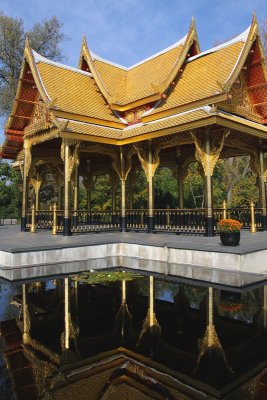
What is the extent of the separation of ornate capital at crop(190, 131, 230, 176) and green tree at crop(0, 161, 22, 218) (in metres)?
16.7

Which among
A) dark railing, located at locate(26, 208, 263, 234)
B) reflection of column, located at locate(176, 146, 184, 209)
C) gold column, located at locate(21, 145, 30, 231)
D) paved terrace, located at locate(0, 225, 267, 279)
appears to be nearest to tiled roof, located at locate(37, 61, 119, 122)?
gold column, located at locate(21, 145, 30, 231)

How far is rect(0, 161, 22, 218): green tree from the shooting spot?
2369cm

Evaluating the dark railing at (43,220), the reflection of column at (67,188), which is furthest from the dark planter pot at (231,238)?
the dark railing at (43,220)

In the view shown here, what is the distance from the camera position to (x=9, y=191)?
81.5 feet

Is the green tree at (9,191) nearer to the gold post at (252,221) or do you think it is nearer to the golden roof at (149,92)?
the golden roof at (149,92)

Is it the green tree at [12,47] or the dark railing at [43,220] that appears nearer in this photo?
the dark railing at [43,220]

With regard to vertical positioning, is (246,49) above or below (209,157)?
above

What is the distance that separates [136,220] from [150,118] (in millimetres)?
3900

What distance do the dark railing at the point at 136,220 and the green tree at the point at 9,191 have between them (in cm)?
1354

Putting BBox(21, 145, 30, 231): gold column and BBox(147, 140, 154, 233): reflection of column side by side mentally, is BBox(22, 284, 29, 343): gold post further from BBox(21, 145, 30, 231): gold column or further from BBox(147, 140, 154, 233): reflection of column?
BBox(21, 145, 30, 231): gold column

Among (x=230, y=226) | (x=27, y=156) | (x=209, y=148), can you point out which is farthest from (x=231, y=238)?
(x=27, y=156)

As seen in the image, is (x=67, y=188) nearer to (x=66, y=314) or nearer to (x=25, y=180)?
(x=25, y=180)

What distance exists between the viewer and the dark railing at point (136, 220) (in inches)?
492

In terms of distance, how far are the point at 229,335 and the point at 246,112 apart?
9.47m
